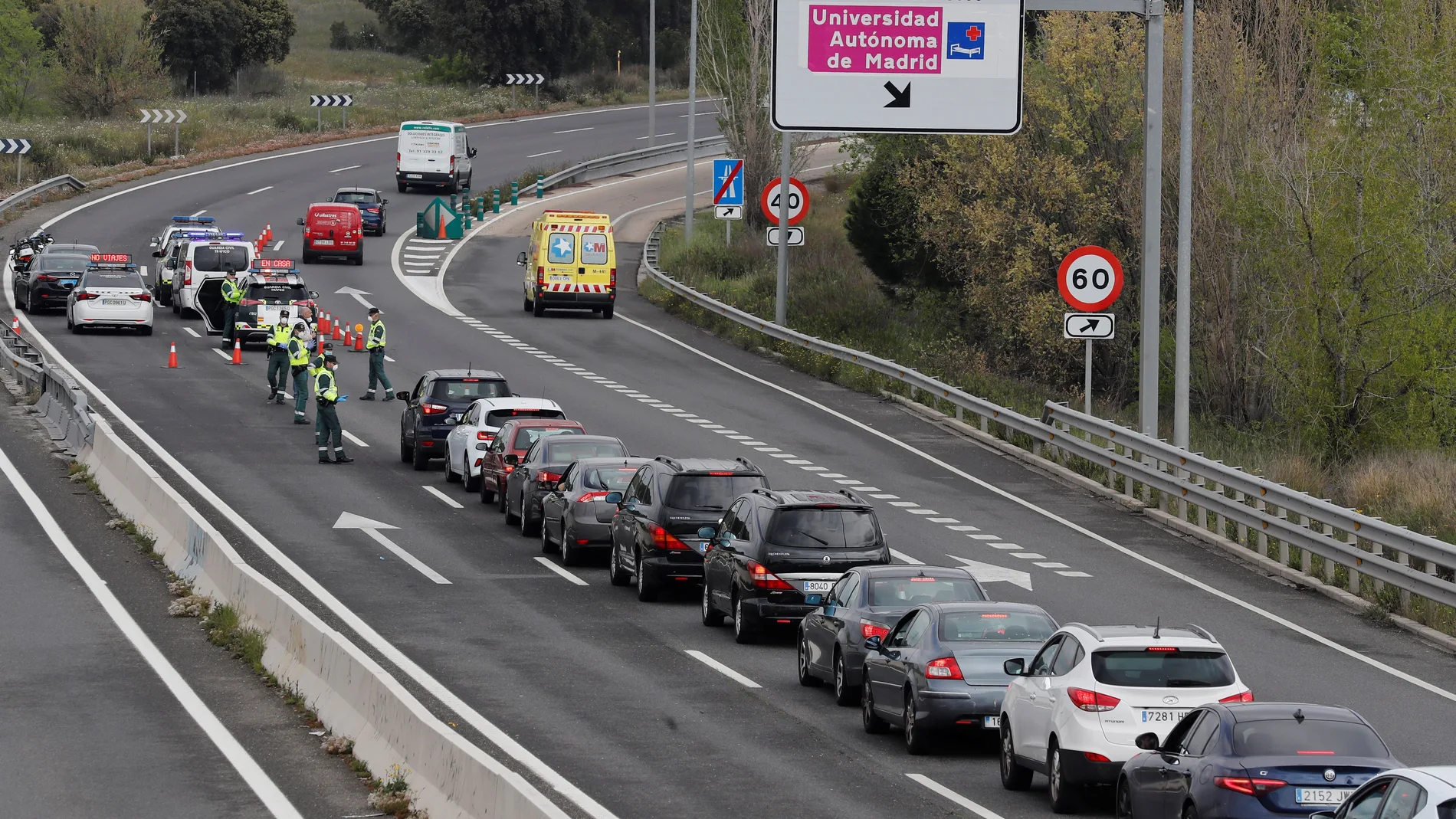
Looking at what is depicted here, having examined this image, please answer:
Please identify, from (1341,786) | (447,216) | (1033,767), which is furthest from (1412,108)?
(447,216)

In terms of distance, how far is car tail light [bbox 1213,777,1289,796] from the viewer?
1092 cm

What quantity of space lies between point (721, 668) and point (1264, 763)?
835 centimetres

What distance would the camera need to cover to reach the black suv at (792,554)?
19953mm

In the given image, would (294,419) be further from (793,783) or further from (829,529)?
(793,783)

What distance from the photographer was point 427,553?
80.9 feet

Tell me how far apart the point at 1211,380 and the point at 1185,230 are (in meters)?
11.2

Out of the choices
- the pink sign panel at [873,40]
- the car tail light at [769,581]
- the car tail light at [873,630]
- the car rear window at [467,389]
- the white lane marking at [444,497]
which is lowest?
the white lane marking at [444,497]

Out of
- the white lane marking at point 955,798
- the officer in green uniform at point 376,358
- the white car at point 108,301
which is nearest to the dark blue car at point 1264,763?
the white lane marking at point 955,798

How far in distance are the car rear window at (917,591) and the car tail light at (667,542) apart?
15.9ft

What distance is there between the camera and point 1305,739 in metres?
11.2

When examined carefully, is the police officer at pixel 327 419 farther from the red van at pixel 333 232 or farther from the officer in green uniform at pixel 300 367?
the red van at pixel 333 232

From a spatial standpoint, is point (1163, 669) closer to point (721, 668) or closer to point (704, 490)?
point (721, 668)

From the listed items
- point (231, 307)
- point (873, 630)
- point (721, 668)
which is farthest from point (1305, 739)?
point (231, 307)

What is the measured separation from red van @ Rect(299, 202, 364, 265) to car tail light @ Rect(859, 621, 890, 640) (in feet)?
135
